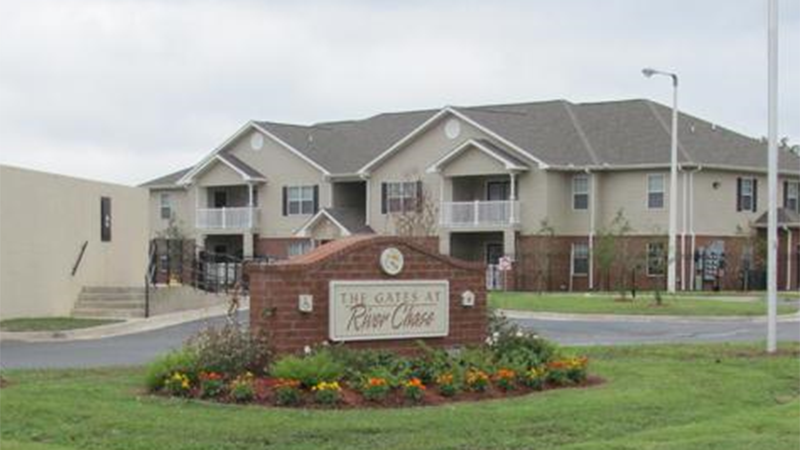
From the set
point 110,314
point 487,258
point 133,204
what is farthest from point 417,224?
point 110,314

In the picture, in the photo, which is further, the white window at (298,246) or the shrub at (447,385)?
the white window at (298,246)

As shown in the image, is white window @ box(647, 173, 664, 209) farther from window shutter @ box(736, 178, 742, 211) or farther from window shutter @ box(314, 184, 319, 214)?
window shutter @ box(314, 184, 319, 214)

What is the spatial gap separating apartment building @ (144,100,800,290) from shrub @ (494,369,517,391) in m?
34.1

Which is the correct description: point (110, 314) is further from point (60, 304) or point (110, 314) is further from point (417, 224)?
point (417, 224)

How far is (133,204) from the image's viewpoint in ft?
109

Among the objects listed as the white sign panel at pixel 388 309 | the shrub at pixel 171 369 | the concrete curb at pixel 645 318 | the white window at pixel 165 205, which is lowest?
the concrete curb at pixel 645 318

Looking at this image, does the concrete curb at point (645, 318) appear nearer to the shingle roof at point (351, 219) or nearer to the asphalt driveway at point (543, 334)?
the asphalt driveway at point (543, 334)

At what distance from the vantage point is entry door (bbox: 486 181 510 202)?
55.1 metres

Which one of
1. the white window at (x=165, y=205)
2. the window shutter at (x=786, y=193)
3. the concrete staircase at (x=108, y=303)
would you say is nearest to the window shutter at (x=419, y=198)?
the window shutter at (x=786, y=193)

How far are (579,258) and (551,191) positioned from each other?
3160mm

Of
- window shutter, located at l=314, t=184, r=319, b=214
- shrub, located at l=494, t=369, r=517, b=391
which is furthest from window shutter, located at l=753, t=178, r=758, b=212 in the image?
shrub, located at l=494, t=369, r=517, b=391

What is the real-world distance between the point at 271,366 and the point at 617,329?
653 inches

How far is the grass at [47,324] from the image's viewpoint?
2502 centimetres

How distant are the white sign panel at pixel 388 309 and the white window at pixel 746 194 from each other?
4075cm
